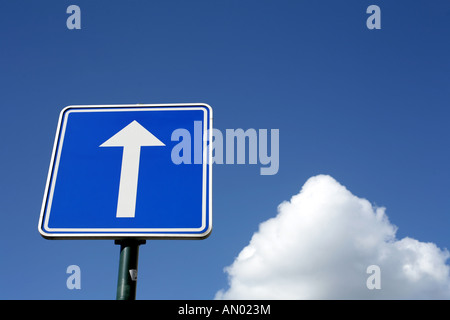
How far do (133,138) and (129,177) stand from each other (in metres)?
0.25

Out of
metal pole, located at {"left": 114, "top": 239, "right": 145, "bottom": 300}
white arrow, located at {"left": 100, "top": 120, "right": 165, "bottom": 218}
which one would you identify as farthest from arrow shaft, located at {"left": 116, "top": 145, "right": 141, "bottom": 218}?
metal pole, located at {"left": 114, "top": 239, "right": 145, "bottom": 300}

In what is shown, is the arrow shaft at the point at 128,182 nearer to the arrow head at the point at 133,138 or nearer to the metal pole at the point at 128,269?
the arrow head at the point at 133,138

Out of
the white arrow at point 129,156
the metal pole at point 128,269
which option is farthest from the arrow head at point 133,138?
the metal pole at point 128,269

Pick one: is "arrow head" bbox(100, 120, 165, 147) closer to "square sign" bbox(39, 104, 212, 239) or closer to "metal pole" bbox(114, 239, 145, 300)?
"square sign" bbox(39, 104, 212, 239)

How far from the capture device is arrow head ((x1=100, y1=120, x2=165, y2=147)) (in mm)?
1818

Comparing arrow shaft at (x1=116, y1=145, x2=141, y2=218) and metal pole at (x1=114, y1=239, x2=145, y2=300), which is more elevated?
arrow shaft at (x1=116, y1=145, x2=141, y2=218)

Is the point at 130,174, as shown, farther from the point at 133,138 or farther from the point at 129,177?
the point at 133,138

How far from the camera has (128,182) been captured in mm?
1699

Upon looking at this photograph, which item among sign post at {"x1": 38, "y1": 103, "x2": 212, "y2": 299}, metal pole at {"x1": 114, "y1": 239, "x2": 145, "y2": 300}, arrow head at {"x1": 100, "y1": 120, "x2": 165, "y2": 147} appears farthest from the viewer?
arrow head at {"x1": 100, "y1": 120, "x2": 165, "y2": 147}

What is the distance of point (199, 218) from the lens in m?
1.59

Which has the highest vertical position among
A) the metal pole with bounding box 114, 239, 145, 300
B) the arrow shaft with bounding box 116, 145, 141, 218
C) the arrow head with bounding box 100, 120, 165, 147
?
the arrow head with bounding box 100, 120, 165, 147

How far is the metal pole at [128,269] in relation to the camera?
1.40 metres

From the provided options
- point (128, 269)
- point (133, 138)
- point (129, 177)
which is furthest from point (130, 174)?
point (128, 269)

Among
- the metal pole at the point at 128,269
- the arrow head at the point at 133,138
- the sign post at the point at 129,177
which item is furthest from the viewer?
the arrow head at the point at 133,138
